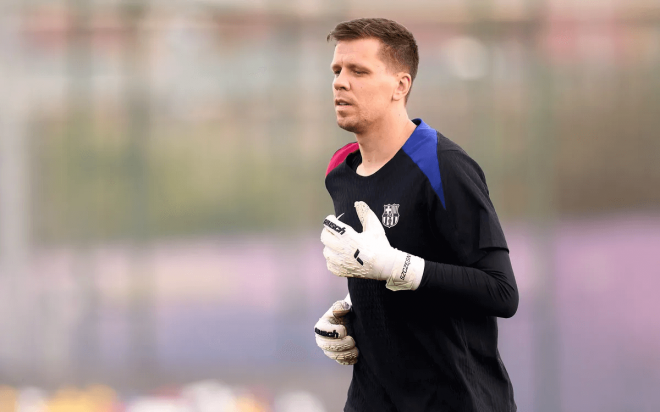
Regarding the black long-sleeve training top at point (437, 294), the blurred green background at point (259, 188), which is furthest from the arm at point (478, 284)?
the blurred green background at point (259, 188)

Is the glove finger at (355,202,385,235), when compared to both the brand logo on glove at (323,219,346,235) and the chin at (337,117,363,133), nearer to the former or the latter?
the brand logo on glove at (323,219,346,235)

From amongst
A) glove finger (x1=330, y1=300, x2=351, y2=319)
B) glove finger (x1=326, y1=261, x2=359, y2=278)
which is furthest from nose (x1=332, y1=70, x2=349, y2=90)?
glove finger (x1=330, y1=300, x2=351, y2=319)

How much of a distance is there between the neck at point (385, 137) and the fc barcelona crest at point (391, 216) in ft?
0.58

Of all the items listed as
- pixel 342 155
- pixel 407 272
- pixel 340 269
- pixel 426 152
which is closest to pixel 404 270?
pixel 407 272

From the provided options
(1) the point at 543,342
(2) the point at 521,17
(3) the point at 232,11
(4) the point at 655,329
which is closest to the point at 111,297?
(3) the point at 232,11

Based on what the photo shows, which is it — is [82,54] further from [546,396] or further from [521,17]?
[546,396]

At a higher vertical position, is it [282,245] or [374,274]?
[374,274]

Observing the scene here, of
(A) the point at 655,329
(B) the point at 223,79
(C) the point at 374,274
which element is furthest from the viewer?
(B) the point at 223,79

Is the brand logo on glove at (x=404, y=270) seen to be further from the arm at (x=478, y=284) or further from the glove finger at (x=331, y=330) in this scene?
the glove finger at (x=331, y=330)

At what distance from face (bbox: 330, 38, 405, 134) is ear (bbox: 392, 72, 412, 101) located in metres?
0.02

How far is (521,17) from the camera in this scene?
368cm

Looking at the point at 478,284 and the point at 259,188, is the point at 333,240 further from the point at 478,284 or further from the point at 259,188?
the point at 259,188

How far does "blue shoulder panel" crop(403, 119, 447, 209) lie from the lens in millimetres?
1661

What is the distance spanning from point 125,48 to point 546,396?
3032 mm
